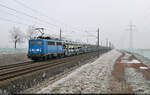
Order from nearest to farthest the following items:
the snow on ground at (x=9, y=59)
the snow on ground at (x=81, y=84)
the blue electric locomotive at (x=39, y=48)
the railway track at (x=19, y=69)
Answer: the snow on ground at (x=81, y=84)
the railway track at (x=19, y=69)
the blue electric locomotive at (x=39, y=48)
the snow on ground at (x=9, y=59)

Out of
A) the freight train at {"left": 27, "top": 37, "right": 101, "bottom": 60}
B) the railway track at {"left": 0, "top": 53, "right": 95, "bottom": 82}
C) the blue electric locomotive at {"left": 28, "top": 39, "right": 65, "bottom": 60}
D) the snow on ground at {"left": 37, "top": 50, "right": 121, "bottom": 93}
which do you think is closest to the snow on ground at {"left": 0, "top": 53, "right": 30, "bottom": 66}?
the freight train at {"left": 27, "top": 37, "right": 101, "bottom": 60}

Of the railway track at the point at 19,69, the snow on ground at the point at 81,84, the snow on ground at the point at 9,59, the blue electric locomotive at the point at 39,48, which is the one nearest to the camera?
the snow on ground at the point at 81,84

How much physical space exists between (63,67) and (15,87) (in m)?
8.29

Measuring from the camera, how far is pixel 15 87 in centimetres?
888

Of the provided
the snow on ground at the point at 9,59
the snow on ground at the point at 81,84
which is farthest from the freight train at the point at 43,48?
the snow on ground at the point at 81,84

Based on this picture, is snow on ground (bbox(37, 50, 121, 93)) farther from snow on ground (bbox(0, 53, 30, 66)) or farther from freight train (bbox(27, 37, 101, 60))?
snow on ground (bbox(0, 53, 30, 66))

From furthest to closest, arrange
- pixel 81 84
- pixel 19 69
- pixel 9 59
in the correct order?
pixel 9 59
pixel 19 69
pixel 81 84

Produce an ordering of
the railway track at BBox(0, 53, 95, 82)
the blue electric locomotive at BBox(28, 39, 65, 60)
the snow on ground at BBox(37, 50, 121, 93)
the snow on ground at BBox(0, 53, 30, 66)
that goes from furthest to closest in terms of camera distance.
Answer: the snow on ground at BBox(0, 53, 30, 66) < the blue electric locomotive at BBox(28, 39, 65, 60) < the railway track at BBox(0, 53, 95, 82) < the snow on ground at BBox(37, 50, 121, 93)

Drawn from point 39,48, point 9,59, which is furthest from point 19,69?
→ point 9,59

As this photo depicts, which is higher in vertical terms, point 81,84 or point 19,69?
point 81,84

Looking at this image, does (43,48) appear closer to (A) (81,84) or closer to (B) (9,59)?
(B) (9,59)

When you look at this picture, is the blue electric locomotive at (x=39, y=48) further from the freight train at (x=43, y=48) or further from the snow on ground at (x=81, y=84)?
the snow on ground at (x=81, y=84)

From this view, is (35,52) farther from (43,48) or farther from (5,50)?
(5,50)

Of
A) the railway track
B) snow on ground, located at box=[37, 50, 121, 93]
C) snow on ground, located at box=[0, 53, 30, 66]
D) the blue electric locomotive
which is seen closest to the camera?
snow on ground, located at box=[37, 50, 121, 93]
